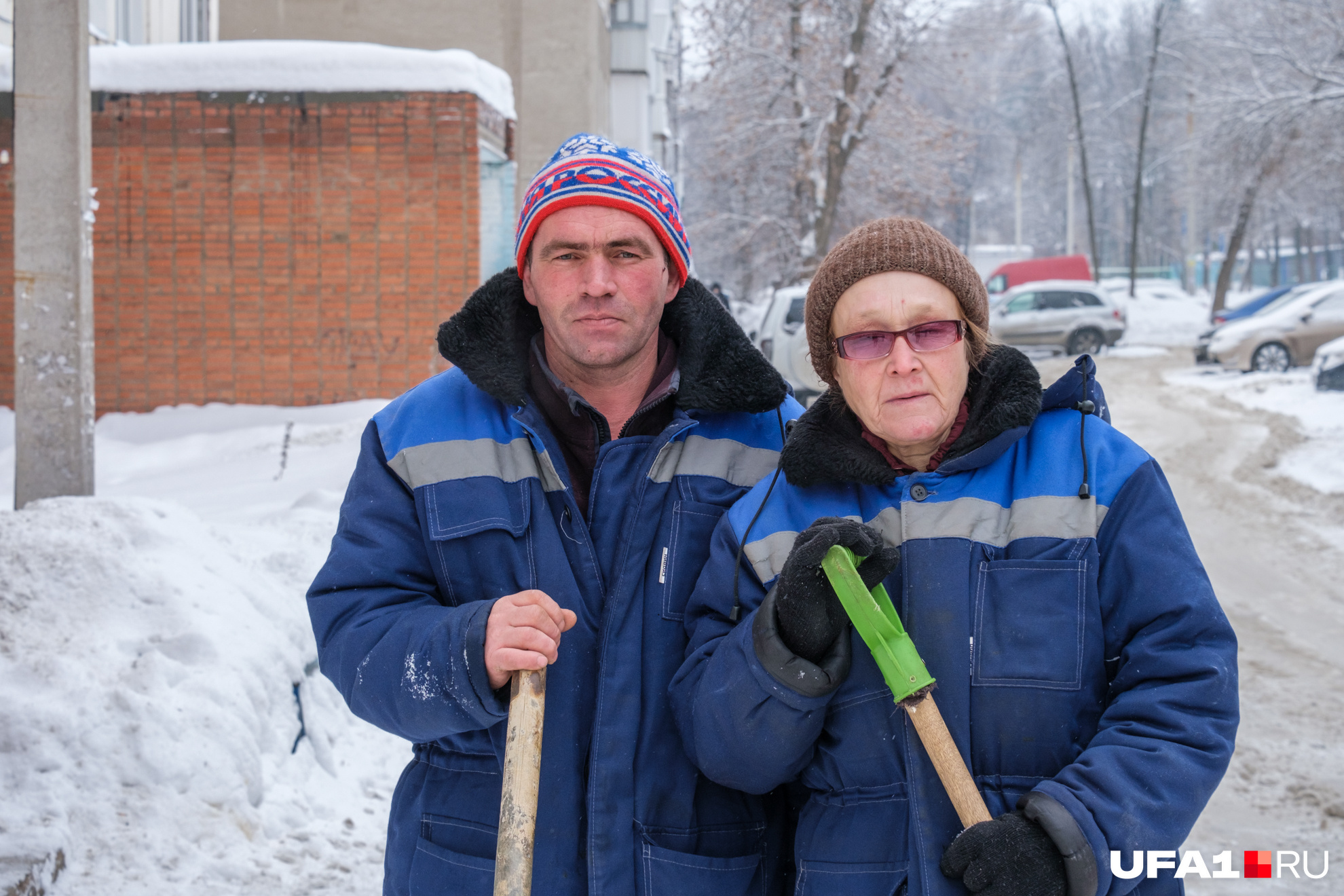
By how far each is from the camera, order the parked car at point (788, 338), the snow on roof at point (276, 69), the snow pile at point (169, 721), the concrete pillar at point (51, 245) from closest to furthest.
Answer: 1. the snow pile at point (169, 721)
2. the concrete pillar at point (51, 245)
3. the snow on roof at point (276, 69)
4. the parked car at point (788, 338)

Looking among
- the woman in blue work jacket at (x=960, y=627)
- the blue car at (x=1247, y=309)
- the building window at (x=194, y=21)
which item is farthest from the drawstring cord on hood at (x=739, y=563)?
the blue car at (x=1247, y=309)

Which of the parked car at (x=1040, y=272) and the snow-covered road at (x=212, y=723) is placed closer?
the snow-covered road at (x=212, y=723)

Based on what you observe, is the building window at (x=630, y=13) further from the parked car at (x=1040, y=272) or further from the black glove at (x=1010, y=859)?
the black glove at (x=1010, y=859)

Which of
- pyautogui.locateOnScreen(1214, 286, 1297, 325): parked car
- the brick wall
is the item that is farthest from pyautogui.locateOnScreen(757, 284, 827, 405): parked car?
pyautogui.locateOnScreen(1214, 286, 1297, 325): parked car

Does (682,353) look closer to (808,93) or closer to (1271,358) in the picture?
(1271,358)

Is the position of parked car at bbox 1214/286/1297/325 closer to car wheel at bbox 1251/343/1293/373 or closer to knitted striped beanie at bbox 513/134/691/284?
car wheel at bbox 1251/343/1293/373

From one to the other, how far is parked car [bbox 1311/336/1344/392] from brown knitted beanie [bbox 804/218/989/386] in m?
14.2

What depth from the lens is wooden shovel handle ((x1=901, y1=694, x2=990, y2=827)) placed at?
64.0 inches

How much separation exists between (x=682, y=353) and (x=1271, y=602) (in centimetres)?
574

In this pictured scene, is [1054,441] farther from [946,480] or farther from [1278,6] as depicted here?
[1278,6]

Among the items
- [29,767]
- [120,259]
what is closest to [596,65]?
[120,259]

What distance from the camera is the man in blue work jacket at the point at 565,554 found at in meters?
1.83

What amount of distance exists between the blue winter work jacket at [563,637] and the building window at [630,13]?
1959 cm

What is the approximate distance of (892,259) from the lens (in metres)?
1.91
